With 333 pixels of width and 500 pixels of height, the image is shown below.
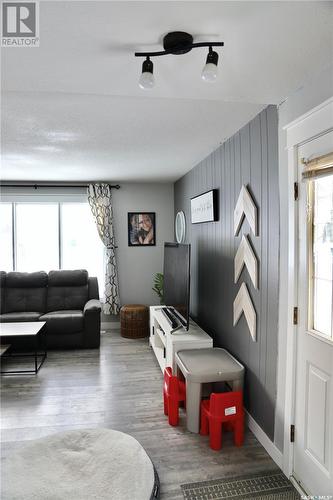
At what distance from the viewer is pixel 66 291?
4891 millimetres

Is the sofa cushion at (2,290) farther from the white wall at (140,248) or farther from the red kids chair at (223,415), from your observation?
the red kids chair at (223,415)

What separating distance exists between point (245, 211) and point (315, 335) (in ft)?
3.72

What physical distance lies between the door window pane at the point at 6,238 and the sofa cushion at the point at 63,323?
56.2 inches

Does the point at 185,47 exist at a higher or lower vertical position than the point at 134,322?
higher

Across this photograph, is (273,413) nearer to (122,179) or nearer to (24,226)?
(122,179)

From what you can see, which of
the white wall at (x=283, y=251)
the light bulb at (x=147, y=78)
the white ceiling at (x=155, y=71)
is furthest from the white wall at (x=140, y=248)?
the light bulb at (x=147, y=78)

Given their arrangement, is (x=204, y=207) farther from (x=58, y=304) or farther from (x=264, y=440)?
(x=58, y=304)

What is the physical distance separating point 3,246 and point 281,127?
15.5 feet

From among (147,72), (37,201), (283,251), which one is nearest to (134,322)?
(37,201)

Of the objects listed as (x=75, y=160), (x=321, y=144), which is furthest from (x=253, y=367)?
(x=75, y=160)

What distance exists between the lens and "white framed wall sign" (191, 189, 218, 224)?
10.7 ft

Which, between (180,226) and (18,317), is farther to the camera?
(180,226)

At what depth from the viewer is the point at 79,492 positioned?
1777 millimetres

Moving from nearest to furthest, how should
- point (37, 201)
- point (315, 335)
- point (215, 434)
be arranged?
point (315, 335) < point (215, 434) < point (37, 201)
